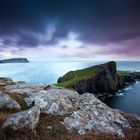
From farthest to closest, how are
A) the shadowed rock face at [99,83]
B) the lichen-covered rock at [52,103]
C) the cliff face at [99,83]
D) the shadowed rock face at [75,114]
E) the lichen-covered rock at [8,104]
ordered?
1. the shadowed rock face at [99,83]
2. the cliff face at [99,83]
3. the lichen-covered rock at [52,103]
4. the lichen-covered rock at [8,104]
5. the shadowed rock face at [75,114]

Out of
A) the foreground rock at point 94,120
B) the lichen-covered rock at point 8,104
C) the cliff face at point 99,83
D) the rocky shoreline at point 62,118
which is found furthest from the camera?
the cliff face at point 99,83

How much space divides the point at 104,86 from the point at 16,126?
10810 cm

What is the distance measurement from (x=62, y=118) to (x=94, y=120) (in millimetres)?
3240

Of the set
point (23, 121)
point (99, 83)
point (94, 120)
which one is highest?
point (23, 121)

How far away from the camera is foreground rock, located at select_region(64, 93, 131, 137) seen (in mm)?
15031

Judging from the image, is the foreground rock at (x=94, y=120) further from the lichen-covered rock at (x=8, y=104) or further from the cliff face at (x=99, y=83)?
the cliff face at (x=99, y=83)

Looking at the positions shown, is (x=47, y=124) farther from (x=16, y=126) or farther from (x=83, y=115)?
(x=83, y=115)

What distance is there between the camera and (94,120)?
16672 millimetres

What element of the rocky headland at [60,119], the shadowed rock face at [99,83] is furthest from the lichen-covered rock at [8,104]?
the shadowed rock face at [99,83]

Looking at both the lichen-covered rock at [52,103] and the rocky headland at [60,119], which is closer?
the rocky headland at [60,119]

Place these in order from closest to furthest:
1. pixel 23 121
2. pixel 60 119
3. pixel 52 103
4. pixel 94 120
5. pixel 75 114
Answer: pixel 23 121
pixel 60 119
pixel 94 120
pixel 75 114
pixel 52 103

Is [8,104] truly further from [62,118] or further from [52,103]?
[62,118]

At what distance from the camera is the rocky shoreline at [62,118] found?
473 inches

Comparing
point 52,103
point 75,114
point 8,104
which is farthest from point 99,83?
point 8,104
